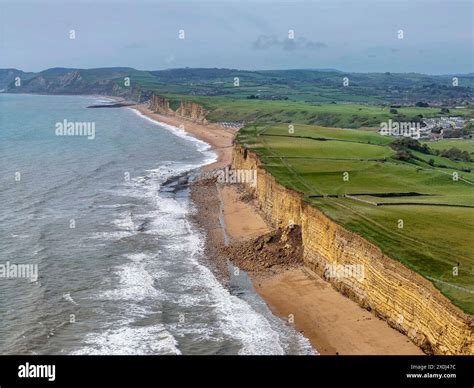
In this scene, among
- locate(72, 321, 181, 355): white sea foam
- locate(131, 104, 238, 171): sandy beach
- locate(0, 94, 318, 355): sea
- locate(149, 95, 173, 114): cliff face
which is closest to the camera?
locate(72, 321, 181, 355): white sea foam

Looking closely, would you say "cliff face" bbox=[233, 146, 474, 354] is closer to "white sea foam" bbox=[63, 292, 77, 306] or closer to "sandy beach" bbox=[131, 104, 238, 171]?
"white sea foam" bbox=[63, 292, 77, 306]

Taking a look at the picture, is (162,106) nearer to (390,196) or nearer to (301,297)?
(390,196)

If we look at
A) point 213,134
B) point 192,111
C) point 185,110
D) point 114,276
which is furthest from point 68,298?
point 185,110

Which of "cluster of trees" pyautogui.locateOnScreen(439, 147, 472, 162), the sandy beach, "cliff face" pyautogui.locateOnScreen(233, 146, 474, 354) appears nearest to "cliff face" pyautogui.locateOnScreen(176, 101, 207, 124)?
the sandy beach

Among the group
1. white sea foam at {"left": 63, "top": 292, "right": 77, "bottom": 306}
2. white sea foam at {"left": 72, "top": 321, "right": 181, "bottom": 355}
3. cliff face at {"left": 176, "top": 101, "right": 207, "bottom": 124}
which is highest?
cliff face at {"left": 176, "top": 101, "right": 207, "bottom": 124}

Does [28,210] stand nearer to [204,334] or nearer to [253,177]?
[253,177]

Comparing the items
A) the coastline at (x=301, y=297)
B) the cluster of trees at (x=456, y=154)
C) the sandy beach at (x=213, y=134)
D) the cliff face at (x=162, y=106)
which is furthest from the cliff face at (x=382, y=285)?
the cliff face at (x=162, y=106)

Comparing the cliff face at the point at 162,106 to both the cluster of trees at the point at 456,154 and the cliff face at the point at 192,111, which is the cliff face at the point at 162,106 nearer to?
the cliff face at the point at 192,111
